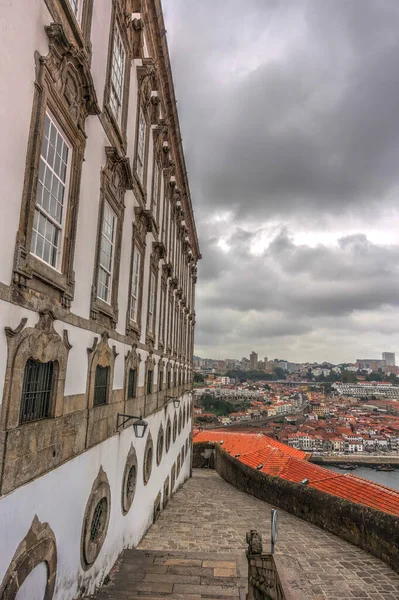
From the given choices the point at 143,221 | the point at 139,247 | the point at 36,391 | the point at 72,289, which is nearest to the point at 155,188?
the point at 143,221

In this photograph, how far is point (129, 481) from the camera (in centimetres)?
866

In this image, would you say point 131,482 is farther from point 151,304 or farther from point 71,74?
point 71,74

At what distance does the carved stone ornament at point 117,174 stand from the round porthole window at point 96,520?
5047 mm

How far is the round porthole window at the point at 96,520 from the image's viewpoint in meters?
5.72

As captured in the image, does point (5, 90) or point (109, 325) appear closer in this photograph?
point (5, 90)

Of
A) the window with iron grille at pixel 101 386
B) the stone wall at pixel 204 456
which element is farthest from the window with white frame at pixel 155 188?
the stone wall at pixel 204 456

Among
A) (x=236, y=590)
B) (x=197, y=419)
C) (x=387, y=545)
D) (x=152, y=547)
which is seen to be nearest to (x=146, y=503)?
(x=152, y=547)

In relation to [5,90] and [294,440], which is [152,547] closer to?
[5,90]

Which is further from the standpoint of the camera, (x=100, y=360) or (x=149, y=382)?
(x=149, y=382)

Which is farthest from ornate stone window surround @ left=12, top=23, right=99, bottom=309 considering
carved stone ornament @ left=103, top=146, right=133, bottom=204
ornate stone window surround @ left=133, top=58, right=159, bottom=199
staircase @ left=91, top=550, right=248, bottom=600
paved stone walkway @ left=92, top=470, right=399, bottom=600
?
paved stone walkway @ left=92, top=470, right=399, bottom=600

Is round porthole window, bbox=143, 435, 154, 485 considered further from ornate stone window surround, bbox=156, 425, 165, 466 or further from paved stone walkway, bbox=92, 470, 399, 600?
paved stone walkway, bbox=92, 470, 399, 600

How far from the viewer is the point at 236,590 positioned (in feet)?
20.3

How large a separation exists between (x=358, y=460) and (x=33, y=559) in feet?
269

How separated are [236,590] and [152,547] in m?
3.64
